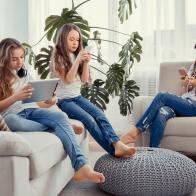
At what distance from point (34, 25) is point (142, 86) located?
1.44 meters

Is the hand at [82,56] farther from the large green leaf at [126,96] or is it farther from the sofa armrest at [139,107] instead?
the large green leaf at [126,96]

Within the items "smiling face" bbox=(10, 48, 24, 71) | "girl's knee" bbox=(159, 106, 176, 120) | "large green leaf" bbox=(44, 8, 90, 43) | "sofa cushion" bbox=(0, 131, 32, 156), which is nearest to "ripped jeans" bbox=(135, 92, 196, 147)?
"girl's knee" bbox=(159, 106, 176, 120)

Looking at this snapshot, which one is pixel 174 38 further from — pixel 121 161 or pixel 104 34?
pixel 121 161

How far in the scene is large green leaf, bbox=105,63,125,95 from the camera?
363cm

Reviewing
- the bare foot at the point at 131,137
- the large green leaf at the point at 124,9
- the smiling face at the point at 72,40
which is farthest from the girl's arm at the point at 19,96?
the large green leaf at the point at 124,9

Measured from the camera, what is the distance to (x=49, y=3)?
15.0ft

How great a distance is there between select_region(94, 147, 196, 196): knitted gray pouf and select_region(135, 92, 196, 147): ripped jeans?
1.98ft

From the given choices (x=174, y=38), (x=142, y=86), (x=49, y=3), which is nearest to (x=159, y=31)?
(x=174, y=38)

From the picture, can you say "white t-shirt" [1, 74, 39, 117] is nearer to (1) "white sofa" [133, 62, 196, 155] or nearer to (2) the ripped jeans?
(2) the ripped jeans

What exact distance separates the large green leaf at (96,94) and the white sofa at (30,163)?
1553mm

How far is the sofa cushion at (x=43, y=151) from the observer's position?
1633mm

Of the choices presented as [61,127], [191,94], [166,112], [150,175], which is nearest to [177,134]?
[166,112]

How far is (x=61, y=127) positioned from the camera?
2051mm

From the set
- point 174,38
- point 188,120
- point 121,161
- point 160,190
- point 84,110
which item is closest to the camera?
point 160,190
